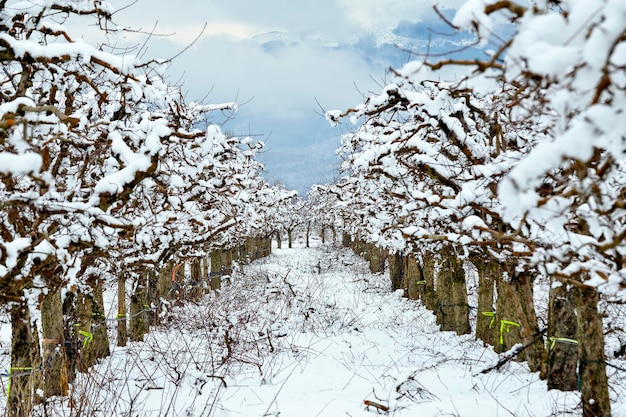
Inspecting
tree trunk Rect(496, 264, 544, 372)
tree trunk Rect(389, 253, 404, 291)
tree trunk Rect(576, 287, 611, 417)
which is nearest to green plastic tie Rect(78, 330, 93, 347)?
tree trunk Rect(496, 264, 544, 372)

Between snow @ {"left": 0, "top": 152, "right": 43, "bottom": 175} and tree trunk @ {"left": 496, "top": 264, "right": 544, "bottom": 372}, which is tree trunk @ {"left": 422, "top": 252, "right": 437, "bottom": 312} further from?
snow @ {"left": 0, "top": 152, "right": 43, "bottom": 175}

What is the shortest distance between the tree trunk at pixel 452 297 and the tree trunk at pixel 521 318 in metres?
2.20

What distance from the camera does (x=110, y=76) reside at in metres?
3.93

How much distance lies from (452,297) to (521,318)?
5.31 meters

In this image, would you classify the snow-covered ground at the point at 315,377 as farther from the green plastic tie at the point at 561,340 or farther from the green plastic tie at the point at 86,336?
the green plastic tie at the point at 86,336

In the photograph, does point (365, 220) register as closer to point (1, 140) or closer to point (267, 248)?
point (1, 140)

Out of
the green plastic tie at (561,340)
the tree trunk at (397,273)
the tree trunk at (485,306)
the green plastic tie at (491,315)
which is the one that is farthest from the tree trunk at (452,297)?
the tree trunk at (397,273)

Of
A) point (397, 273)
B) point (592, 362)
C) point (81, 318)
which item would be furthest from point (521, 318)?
point (397, 273)

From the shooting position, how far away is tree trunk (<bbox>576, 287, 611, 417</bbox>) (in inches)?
150

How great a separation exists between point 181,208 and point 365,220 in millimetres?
10217

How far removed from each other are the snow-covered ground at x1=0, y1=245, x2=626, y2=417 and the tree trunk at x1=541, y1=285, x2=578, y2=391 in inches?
8.1

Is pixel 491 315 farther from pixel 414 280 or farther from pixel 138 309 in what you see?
pixel 138 309

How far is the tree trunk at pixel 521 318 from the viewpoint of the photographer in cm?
588

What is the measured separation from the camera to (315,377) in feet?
24.0
